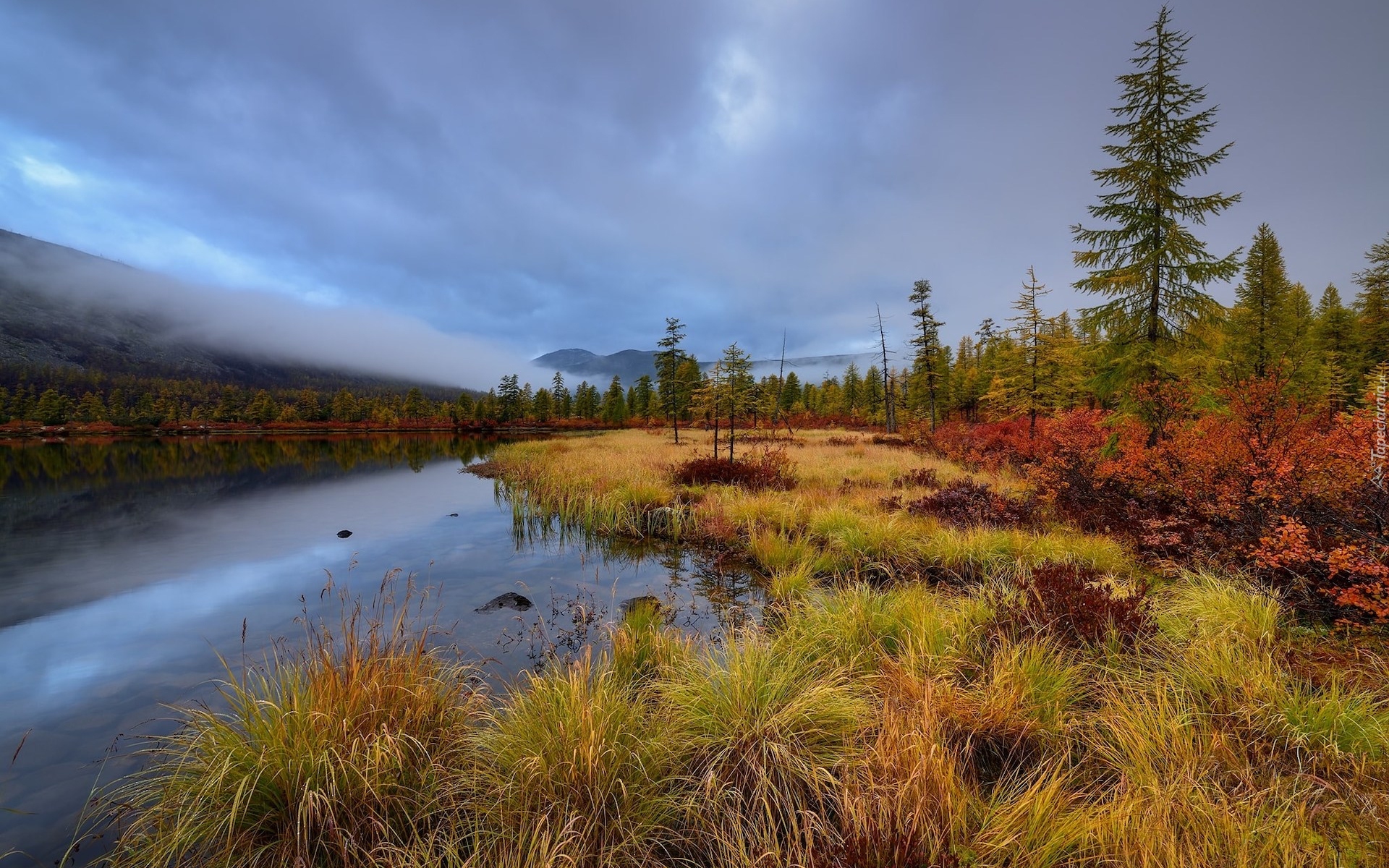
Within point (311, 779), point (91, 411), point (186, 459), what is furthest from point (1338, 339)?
point (91, 411)

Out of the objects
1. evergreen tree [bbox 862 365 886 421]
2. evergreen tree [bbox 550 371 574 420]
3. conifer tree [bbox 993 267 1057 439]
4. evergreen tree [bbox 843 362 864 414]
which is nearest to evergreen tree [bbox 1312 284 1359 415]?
conifer tree [bbox 993 267 1057 439]

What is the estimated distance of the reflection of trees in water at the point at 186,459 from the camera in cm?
2567

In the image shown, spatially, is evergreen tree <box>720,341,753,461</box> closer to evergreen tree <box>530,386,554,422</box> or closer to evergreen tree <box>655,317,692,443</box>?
evergreen tree <box>655,317,692,443</box>

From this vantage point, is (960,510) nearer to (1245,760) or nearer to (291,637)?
(1245,760)

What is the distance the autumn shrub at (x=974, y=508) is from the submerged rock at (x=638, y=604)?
585cm

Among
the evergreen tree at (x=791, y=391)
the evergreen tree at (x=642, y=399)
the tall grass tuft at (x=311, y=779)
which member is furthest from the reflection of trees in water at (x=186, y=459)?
the evergreen tree at (x=791, y=391)

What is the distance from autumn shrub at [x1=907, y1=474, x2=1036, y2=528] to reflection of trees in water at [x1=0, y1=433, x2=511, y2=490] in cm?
2882

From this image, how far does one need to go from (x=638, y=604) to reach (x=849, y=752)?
409cm

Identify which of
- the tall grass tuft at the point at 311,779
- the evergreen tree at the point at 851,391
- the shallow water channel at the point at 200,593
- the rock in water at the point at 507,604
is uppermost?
the evergreen tree at the point at 851,391

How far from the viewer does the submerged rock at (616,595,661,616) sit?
22.5 feet

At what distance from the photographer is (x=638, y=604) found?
6938 millimetres

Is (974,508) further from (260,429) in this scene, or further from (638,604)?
(260,429)

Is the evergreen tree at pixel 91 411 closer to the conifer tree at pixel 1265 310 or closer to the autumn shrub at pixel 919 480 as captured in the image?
the autumn shrub at pixel 919 480

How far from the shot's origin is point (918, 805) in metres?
2.53
